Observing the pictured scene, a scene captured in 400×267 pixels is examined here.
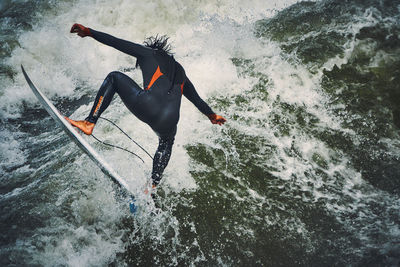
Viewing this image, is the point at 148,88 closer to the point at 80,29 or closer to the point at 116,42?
the point at 116,42

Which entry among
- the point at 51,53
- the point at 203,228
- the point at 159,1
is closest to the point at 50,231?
the point at 203,228

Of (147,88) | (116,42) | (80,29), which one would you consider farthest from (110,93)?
(80,29)

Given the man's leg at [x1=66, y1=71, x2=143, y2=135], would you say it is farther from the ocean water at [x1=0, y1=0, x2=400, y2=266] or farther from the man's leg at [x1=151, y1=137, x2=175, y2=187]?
the ocean water at [x1=0, y1=0, x2=400, y2=266]

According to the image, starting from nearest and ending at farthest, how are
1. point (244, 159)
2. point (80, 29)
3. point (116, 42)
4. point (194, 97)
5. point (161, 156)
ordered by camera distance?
point (80, 29) < point (116, 42) < point (161, 156) < point (194, 97) < point (244, 159)

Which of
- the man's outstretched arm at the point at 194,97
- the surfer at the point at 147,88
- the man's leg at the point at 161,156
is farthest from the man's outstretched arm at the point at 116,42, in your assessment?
the man's leg at the point at 161,156

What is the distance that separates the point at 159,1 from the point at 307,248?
23.1 feet

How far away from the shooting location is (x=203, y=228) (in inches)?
97.3

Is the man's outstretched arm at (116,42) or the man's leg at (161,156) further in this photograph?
the man's leg at (161,156)

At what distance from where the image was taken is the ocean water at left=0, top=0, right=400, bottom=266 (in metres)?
2.30

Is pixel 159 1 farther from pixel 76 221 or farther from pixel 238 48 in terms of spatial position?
pixel 76 221

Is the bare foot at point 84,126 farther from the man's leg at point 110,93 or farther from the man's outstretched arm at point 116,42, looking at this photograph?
the man's outstretched arm at point 116,42

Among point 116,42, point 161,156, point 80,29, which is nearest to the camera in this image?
→ point 80,29

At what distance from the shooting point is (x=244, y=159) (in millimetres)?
3160

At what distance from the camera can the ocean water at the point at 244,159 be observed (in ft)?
7.55
